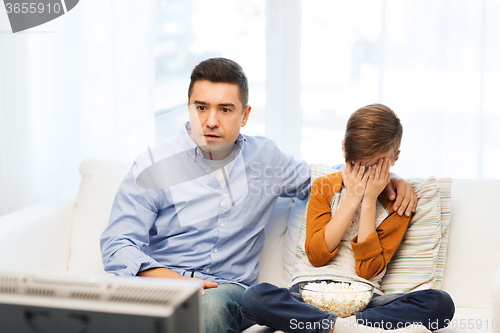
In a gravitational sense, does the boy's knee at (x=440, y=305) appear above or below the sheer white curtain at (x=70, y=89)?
below

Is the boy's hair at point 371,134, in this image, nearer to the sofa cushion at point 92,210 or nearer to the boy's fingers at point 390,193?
the boy's fingers at point 390,193

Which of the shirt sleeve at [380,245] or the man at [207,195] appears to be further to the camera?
the man at [207,195]

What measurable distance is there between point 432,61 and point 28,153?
180 centimetres

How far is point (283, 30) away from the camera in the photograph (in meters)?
1.98

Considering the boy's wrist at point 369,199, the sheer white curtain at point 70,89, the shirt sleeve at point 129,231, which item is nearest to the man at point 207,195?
the shirt sleeve at point 129,231

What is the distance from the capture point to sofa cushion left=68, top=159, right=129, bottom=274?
5.29ft

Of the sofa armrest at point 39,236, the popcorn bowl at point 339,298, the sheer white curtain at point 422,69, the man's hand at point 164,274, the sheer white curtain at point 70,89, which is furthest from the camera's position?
the sheer white curtain at point 70,89

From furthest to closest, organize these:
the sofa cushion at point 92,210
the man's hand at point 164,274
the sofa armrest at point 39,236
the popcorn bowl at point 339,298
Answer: the sofa cushion at point 92,210 < the sofa armrest at point 39,236 < the man's hand at point 164,274 < the popcorn bowl at point 339,298

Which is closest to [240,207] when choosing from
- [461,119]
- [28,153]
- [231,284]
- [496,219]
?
[231,284]

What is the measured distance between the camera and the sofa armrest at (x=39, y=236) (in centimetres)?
140

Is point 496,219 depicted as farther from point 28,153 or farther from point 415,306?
point 28,153

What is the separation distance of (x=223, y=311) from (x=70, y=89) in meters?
1.33

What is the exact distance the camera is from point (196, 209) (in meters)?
1.45

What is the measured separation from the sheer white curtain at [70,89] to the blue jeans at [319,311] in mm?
1126
